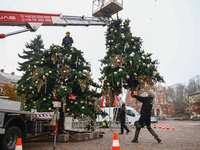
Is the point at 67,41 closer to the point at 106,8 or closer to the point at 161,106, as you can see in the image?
the point at 106,8

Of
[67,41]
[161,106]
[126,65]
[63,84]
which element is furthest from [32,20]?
[161,106]

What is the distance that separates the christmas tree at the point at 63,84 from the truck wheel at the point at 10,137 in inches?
87.3

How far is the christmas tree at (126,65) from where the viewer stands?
29.4 ft

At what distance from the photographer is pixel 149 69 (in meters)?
8.80

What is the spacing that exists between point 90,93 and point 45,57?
3191mm

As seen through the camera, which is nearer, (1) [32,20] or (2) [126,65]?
(1) [32,20]

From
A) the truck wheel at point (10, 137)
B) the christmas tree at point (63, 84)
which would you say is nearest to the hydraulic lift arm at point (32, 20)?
the christmas tree at point (63, 84)

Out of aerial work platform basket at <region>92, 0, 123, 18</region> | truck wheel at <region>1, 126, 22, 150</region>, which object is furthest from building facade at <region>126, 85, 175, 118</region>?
truck wheel at <region>1, 126, 22, 150</region>

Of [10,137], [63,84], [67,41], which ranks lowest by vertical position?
[10,137]

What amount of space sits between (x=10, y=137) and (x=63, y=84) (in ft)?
12.0

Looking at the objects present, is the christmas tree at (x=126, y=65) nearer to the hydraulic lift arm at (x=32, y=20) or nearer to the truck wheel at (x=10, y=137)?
the hydraulic lift arm at (x=32, y=20)

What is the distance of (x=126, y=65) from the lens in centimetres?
938

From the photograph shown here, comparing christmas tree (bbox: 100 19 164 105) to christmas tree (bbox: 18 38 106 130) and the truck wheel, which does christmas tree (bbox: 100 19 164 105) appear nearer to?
christmas tree (bbox: 18 38 106 130)

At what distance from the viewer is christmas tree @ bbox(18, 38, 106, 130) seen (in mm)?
8312
